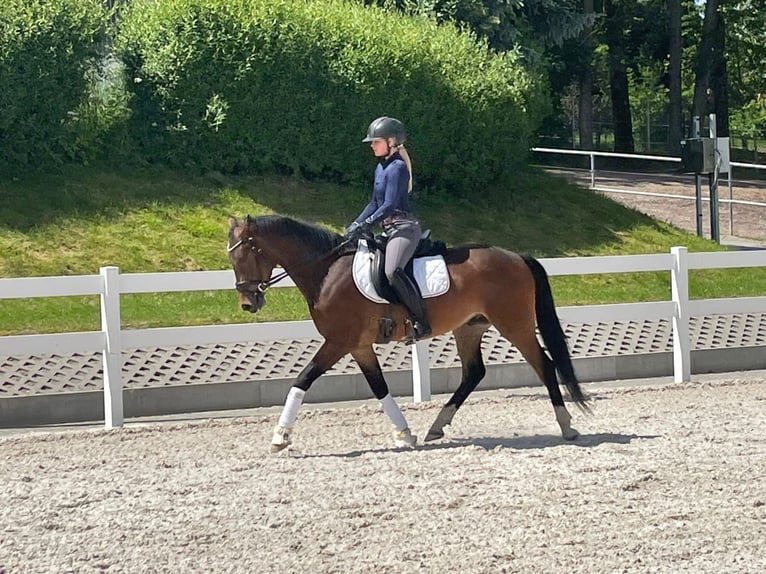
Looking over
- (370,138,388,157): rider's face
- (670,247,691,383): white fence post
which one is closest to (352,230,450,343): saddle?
(370,138,388,157): rider's face

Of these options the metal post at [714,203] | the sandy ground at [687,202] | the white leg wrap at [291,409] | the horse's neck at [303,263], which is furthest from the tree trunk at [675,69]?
the white leg wrap at [291,409]


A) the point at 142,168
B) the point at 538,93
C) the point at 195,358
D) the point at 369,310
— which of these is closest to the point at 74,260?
the point at 142,168

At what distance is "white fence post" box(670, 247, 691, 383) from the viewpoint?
44.6 feet

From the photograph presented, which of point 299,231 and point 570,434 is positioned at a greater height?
point 299,231

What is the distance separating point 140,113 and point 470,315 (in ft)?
39.5

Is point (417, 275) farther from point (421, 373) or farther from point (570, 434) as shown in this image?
point (421, 373)

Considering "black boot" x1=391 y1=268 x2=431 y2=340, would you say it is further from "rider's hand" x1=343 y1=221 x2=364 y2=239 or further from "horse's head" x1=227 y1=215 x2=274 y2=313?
"horse's head" x1=227 y1=215 x2=274 y2=313

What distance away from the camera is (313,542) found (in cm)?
636

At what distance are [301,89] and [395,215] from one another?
1185 centimetres

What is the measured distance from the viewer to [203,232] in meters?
18.9

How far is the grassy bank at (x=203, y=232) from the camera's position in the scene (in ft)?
52.0

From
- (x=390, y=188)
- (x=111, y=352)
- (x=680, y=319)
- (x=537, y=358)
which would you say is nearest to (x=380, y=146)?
(x=390, y=188)

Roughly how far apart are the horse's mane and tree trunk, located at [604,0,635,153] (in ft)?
122

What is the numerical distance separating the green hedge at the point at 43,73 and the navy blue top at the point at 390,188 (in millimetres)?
10596
